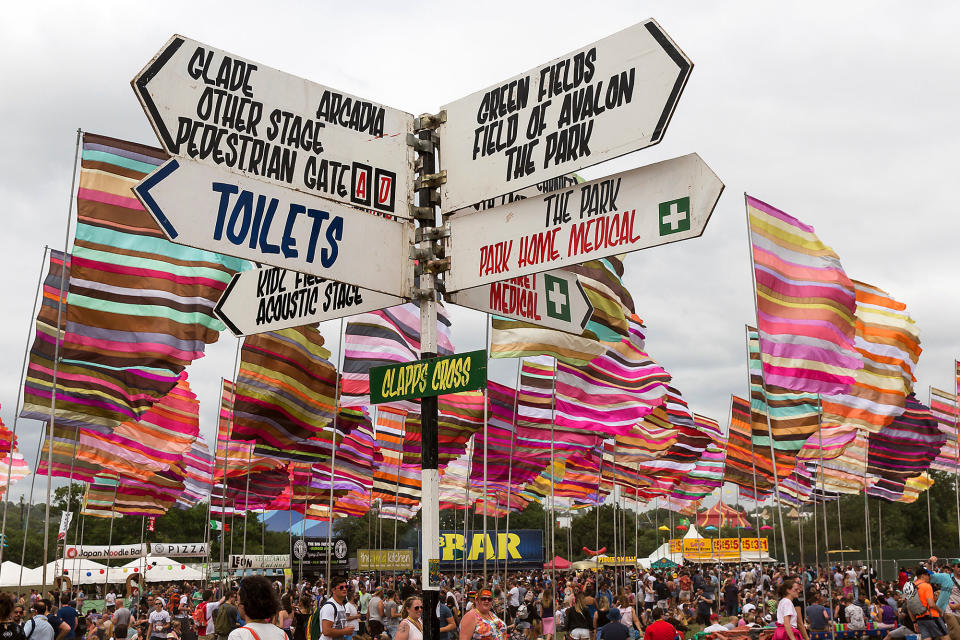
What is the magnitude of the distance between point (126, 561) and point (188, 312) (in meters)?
63.7

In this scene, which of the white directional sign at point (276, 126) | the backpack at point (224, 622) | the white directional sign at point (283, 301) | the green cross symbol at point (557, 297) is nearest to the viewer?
the white directional sign at point (276, 126)

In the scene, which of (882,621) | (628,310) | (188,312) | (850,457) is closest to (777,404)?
(628,310)

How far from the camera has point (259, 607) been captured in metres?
4.80

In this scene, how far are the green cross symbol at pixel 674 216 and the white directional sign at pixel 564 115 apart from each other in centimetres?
35

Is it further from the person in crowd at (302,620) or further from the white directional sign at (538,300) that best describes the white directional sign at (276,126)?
the person in crowd at (302,620)

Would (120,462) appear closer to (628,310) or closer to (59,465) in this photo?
(59,465)

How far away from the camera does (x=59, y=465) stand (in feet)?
76.0

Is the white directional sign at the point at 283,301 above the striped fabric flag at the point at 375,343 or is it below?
below

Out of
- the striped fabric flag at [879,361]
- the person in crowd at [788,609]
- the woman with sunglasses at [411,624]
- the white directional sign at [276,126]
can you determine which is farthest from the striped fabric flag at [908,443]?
the white directional sign at [276,126]

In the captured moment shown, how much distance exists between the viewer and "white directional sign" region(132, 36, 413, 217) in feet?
16.8

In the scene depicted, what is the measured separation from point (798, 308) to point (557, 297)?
905 centimetres

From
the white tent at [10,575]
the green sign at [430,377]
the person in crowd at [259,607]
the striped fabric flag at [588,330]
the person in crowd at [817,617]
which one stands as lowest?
the white tent at [10,575]

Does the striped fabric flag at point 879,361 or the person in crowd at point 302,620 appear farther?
the striped fabric flag at point 879,361

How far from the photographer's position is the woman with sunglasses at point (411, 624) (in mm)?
8052
